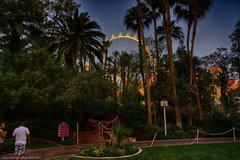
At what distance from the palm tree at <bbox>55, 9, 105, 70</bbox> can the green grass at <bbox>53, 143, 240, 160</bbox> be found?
12468 mm

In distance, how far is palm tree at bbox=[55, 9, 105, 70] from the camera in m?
25.4

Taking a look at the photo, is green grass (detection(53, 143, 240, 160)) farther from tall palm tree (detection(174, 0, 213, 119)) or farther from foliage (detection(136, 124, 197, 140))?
tall palm tree (detection(174, 0, 213, 119))

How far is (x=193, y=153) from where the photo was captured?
1456cm

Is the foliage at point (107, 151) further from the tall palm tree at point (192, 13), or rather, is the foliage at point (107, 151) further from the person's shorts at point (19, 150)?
the tall palm tree at point (192, 13)

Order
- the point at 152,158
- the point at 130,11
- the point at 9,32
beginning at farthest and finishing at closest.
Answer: the point at 130,11, the point at 9,32, the point at 152,158

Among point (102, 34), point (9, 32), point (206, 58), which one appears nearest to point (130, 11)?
point (102, 34)

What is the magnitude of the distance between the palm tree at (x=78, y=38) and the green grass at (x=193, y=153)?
12468 millimetres

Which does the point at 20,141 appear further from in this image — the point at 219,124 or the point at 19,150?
the point at 219,124

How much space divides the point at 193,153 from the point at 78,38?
1491 cm

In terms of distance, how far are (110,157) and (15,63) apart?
8.38 metres

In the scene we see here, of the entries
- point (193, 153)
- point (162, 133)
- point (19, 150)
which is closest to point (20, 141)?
point (19, 150)

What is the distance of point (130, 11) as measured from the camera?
111ft

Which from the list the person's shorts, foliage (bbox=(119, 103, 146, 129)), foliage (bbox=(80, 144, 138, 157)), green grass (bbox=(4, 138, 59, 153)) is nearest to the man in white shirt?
the person's shorts

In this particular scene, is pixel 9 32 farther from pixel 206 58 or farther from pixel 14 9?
pixel 206 58
